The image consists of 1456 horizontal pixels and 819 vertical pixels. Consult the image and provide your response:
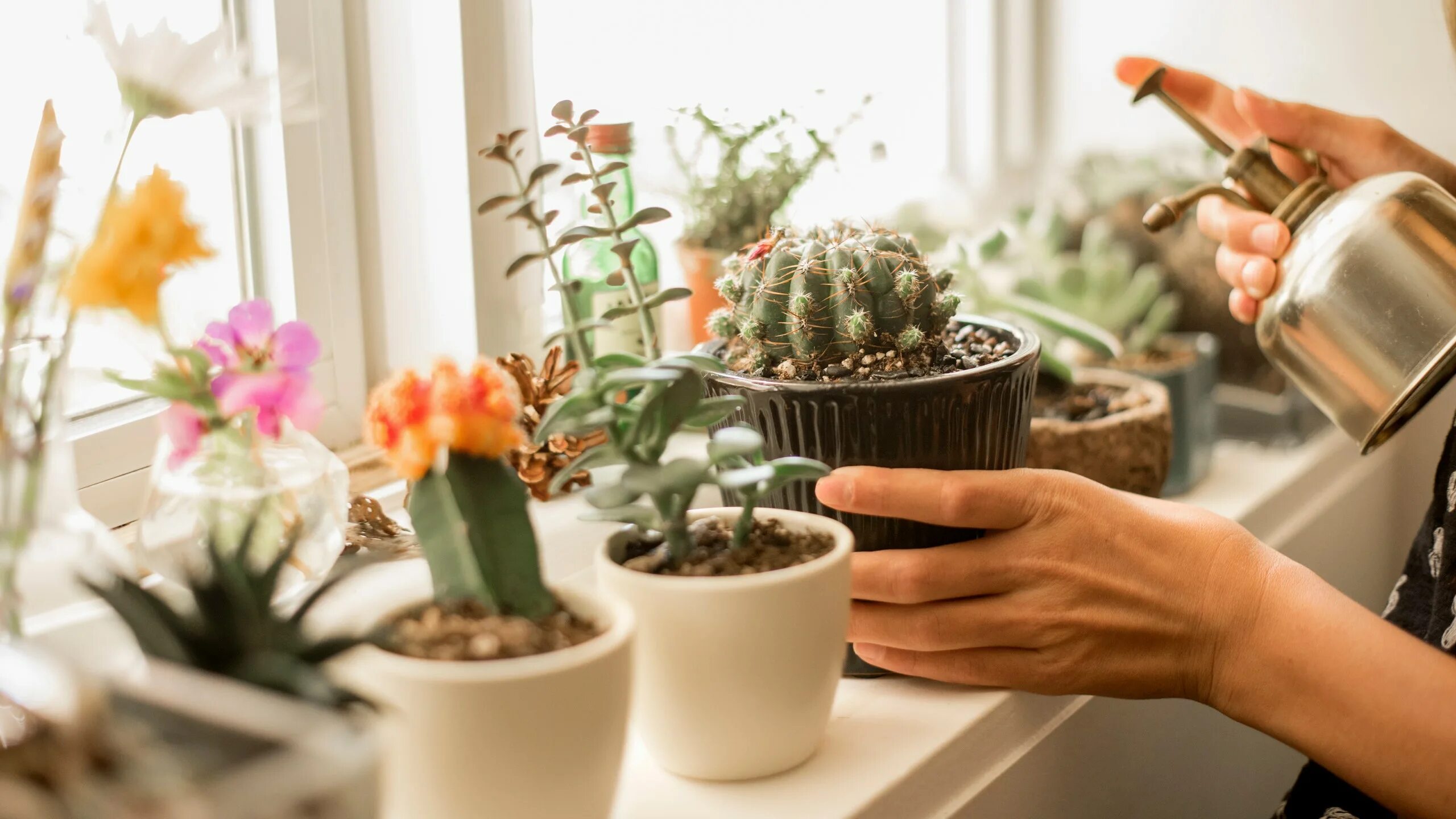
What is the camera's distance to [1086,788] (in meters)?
0.85

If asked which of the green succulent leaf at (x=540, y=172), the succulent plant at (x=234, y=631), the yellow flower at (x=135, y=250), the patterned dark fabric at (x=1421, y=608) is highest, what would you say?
the green succulent leaf at (x=540, y=172)

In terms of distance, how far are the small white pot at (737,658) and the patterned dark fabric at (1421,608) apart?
0.46 metres

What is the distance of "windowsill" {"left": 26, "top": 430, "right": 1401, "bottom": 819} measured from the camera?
0.62 m

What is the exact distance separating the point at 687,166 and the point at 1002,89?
0.66m

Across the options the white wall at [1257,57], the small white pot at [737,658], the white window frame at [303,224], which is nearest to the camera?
the small white pot at [737,658]

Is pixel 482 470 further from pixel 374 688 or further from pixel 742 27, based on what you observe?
pixel 742 27

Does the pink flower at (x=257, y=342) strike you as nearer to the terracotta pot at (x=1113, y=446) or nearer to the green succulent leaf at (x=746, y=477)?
the green succulent leaf at (x=746, y=477)

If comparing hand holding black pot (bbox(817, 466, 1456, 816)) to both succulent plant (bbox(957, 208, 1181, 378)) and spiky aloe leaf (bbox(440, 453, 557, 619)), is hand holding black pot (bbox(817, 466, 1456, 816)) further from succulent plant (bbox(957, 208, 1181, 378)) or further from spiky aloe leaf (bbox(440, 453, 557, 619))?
succulent plant (bbox(957, 208, 1181, 378))

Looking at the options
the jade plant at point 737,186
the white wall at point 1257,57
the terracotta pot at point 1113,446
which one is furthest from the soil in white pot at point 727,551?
the white wall at point 1257,57

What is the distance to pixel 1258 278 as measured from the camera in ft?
2.92

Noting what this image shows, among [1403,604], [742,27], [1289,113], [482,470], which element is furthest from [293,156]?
[1403,604]

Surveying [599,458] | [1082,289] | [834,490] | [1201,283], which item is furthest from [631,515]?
[1201,283]

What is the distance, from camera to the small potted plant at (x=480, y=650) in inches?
18.5

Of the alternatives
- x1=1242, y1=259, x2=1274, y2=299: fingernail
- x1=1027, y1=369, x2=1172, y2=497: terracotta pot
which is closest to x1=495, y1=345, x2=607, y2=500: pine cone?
x1=1027, y1=369, x2=1172, y2=497: terracotta pot
